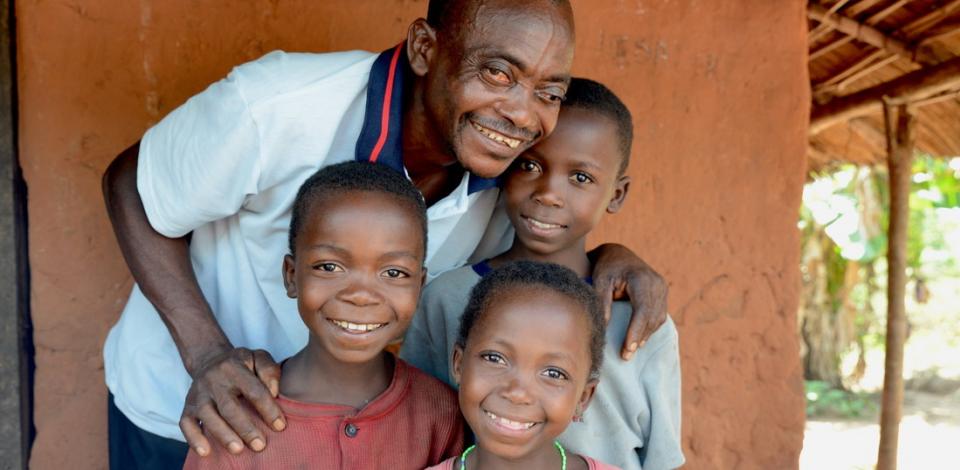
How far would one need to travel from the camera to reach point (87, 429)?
7.82ft

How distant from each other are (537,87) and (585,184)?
0.28 m

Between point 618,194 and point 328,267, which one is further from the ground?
point 618,194

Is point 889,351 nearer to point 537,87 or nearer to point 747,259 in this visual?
point 747,259

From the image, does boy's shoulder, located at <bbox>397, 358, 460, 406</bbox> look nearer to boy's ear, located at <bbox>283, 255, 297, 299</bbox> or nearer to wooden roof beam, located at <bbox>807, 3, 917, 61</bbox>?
boy's ear, located at <bbox>283, 255, 297, 299</bbox>

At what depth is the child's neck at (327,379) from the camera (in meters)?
1.69

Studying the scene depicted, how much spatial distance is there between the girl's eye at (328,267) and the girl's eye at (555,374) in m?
0.39

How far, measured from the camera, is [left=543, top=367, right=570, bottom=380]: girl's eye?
1624 mm

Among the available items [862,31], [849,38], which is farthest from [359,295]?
[849,38]

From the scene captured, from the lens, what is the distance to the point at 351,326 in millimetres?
1643

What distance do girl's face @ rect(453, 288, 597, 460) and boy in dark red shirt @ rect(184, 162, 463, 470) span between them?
13 cm

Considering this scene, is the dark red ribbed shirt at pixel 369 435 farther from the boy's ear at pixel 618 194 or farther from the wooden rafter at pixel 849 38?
the wooden rafter at pixel 849 38

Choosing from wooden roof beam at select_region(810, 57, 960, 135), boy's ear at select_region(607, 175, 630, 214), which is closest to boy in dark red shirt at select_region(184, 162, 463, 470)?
boy's ear at select_region(607, 175, 630, 214)

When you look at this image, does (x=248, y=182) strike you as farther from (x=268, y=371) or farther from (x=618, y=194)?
(x=618, y=194)

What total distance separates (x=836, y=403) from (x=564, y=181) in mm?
7638
